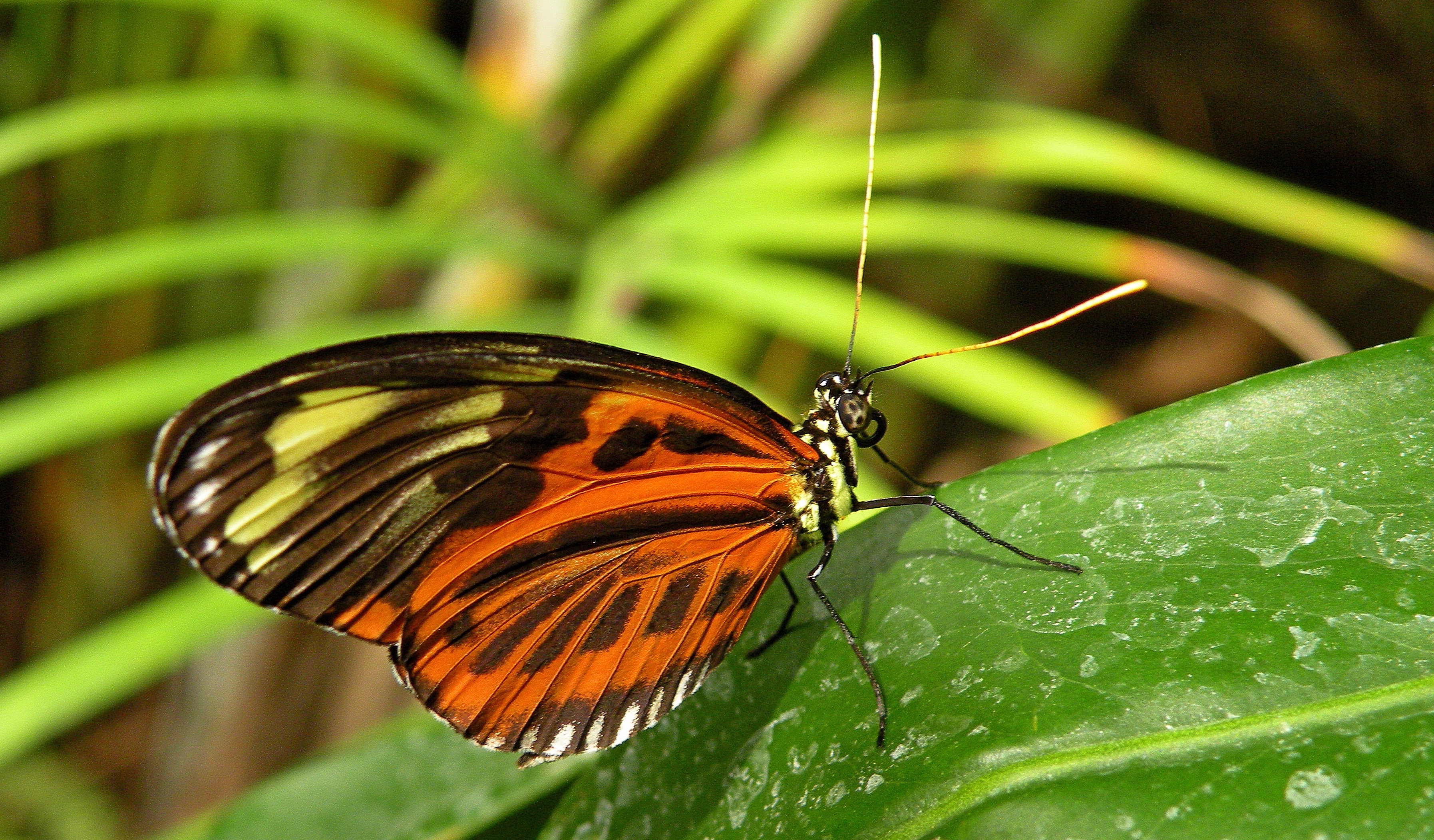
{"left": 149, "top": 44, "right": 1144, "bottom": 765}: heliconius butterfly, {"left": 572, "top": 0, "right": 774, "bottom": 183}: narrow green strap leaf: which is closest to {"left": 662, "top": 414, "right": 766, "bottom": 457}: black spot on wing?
{"left": 149, "top": 44, "right": 1144, "bottom": 765}: heliconius butterfly

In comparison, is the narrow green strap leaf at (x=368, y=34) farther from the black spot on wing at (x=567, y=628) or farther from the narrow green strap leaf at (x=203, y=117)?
the black spot on wing at (x=567, y=628)

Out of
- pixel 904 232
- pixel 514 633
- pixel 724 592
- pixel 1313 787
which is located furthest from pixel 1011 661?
pixel 904 232

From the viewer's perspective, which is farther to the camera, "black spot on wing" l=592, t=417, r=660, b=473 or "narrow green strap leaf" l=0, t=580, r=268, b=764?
"narrow green strap leaf" l=0, t=580, r=268, b=764

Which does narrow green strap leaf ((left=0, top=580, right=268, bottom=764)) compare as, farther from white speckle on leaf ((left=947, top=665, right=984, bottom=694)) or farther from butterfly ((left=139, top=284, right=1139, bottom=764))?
white speckle on leaf ((left=947, top=665, right=984, bottom=694))

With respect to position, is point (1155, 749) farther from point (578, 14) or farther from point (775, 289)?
point (578, 14)

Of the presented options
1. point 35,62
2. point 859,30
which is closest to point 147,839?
point 35,62

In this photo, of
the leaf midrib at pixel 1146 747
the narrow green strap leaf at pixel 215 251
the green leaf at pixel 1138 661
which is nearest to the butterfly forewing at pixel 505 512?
the green leaf at pixel 1138 661
